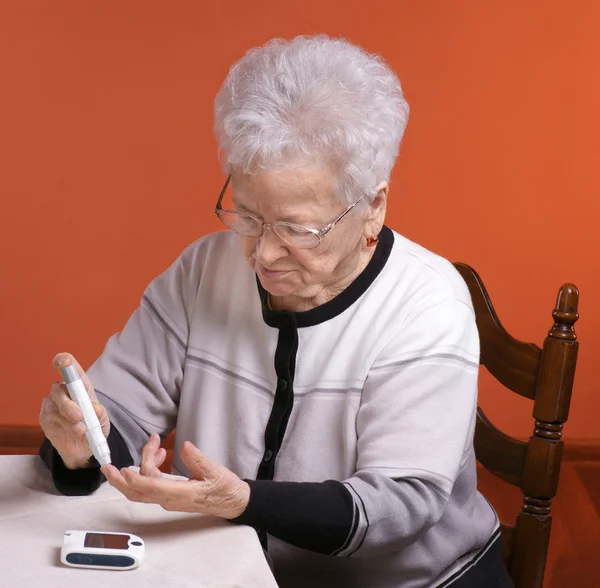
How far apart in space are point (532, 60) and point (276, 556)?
2.02 metres

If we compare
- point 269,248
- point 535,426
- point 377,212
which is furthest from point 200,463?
point 535,426

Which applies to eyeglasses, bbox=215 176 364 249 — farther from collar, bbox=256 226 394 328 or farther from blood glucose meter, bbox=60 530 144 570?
blood glucose meter, bbox=60 530 144 570

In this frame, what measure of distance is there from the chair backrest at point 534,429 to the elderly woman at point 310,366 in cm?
11

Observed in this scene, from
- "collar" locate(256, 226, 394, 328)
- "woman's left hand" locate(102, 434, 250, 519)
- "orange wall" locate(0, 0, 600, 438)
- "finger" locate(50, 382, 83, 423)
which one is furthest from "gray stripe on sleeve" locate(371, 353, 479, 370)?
"orange wall" locate(0, 0, 600, 438)

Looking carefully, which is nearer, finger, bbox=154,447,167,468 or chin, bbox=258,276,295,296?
finger, bbox=154,447,167,468

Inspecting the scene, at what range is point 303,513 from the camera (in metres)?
1.35

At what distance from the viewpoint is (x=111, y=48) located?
3.07m

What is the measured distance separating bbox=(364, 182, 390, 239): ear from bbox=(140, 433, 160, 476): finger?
1.59 feet

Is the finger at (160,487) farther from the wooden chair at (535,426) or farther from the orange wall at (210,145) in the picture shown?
the orange wall at (210,145)

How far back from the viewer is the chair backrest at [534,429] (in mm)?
1702

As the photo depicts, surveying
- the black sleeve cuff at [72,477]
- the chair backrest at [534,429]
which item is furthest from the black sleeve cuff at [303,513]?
the chair backrest at [534,429]

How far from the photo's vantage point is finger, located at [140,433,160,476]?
128 centimetres

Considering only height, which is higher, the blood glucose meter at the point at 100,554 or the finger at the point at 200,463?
the finger at the point at 200,463

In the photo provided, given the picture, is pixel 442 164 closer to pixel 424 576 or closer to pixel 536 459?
pixel 536 459
